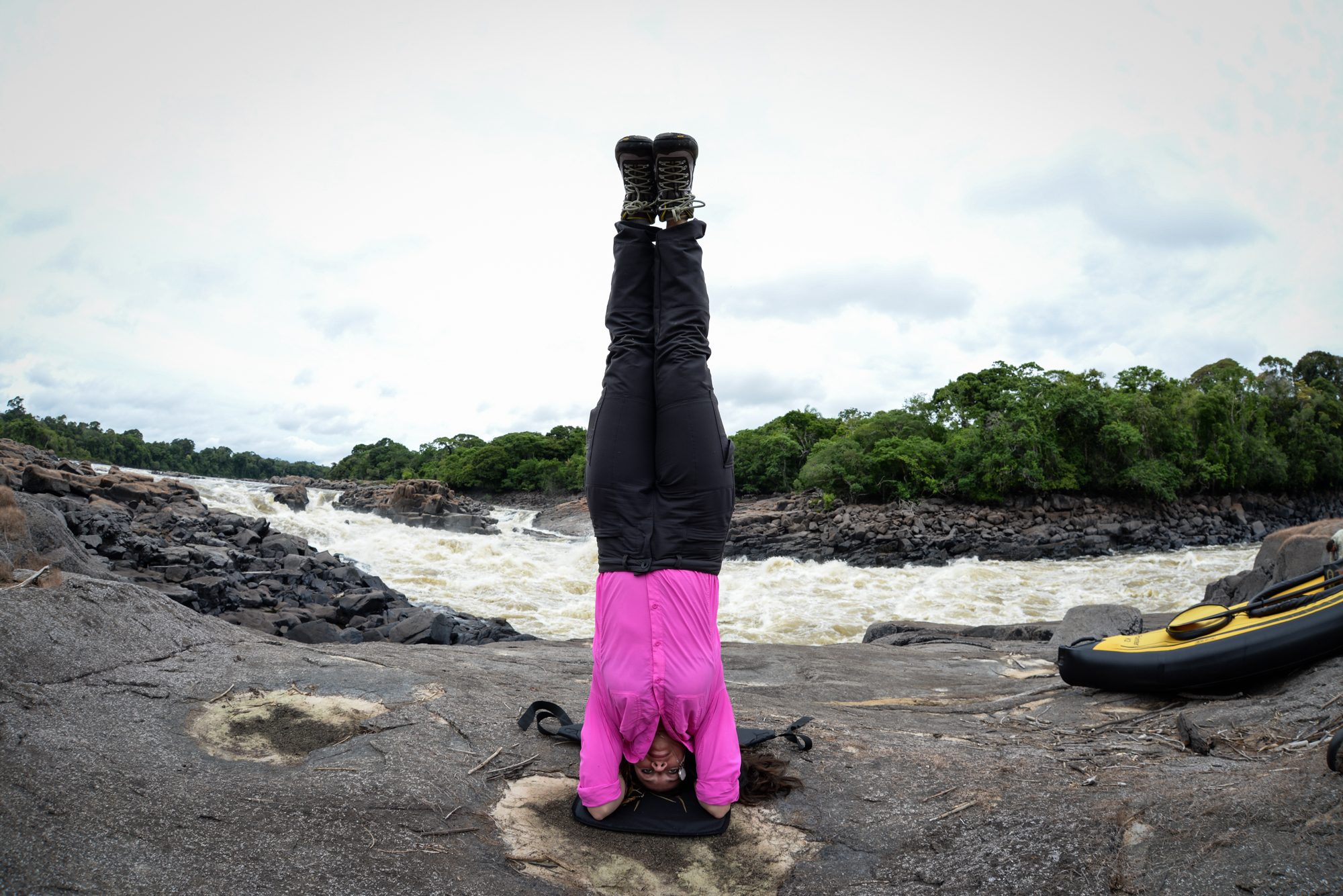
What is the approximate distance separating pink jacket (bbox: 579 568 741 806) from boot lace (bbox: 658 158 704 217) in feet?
4.55

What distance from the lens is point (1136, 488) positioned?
27.8 metres

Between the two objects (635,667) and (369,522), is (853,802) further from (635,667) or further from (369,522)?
(369,522)

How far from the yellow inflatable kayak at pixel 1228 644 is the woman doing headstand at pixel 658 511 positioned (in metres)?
2.89

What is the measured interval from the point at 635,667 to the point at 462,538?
1883 cm

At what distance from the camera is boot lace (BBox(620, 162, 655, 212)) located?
2.67 m

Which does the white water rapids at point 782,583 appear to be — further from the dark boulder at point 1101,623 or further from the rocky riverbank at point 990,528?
the dark boulder at point 1101,623

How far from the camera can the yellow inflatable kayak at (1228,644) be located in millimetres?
3549

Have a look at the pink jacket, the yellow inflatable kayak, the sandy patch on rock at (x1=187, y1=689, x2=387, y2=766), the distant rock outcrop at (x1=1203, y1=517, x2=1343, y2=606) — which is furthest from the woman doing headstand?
the distant rock outcrop at (x1=1203, y1=517, x2=1343, y2=606)

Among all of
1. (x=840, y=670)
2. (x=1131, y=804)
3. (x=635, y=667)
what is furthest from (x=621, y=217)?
(x=840, y=670)

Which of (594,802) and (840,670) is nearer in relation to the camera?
(594,802)

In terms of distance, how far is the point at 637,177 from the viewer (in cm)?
267

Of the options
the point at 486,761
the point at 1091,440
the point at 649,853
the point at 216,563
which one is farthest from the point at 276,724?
the point at 1091,440

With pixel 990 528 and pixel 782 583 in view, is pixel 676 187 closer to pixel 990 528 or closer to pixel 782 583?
pixel 782 583

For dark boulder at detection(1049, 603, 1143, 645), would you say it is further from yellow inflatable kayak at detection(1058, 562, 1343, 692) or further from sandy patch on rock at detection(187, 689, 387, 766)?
sandy patch on rock at detection(187, 689, 387, 766)
